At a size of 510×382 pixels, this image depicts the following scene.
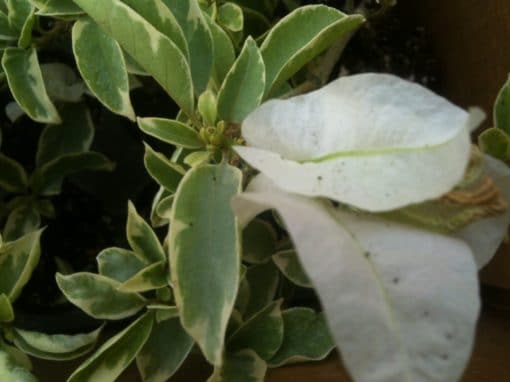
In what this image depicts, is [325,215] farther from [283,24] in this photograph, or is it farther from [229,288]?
[283,24]

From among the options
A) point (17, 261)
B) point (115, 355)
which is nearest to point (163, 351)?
point (115, 355)

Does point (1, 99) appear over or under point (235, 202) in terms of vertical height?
under

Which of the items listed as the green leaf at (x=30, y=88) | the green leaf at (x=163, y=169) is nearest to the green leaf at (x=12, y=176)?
the green leaf at (x=30, y=88)

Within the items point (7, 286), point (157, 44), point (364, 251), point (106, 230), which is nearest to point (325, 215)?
point (364, 251)

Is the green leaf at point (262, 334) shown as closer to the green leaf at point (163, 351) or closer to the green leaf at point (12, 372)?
the green leaf at point (163, 351)

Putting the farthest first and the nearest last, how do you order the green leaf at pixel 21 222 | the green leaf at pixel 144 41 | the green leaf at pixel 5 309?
the green leaf at pixel 21 222
the green leaf at pixel 5 309
the green leaf at pixel 144 41

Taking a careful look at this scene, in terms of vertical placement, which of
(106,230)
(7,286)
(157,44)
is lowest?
(106,230)

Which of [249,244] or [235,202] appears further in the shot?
[249,244]
